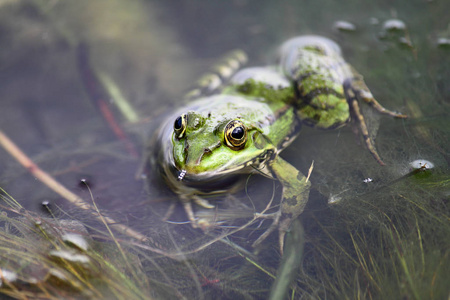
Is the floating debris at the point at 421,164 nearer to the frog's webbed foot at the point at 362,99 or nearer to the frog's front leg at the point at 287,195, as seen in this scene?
the frog's webbed foot at the point at 362,99

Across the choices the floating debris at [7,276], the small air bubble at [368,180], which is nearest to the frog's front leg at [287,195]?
the small air bubble at [368,180]

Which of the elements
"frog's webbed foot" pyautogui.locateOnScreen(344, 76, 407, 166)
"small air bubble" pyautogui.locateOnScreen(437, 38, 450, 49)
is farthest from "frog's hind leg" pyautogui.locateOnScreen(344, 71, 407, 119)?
"small air bubble" pyautogui.locateOnScreen(437, 38, 450, 49)

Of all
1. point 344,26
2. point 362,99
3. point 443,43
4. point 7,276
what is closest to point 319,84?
point 362,99

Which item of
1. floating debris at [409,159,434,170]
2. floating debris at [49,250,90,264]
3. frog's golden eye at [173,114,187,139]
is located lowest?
floating debris at [409,159,434,170]

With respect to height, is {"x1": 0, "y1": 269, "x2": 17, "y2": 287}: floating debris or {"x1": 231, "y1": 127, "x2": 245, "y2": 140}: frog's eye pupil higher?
{"x1": 231, "y1": 127, "x2": 245, "y2": 140}: frog's eye pupil

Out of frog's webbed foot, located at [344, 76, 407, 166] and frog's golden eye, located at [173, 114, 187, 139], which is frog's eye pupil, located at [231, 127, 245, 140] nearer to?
frog's golden eye, located at [173, 114, 187, 139]

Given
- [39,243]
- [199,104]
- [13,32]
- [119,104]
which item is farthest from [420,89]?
[13,32]

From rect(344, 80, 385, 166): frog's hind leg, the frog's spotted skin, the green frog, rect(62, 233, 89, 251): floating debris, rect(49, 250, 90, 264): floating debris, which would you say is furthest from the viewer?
the frog's spotted skin

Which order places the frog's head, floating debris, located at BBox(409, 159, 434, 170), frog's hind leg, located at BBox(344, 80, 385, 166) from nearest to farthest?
the frog's head → floating debris, located at BBox(409, 159, 434, 170) → frog's hind leg, located at BBox(344, 80, 385, 166)
